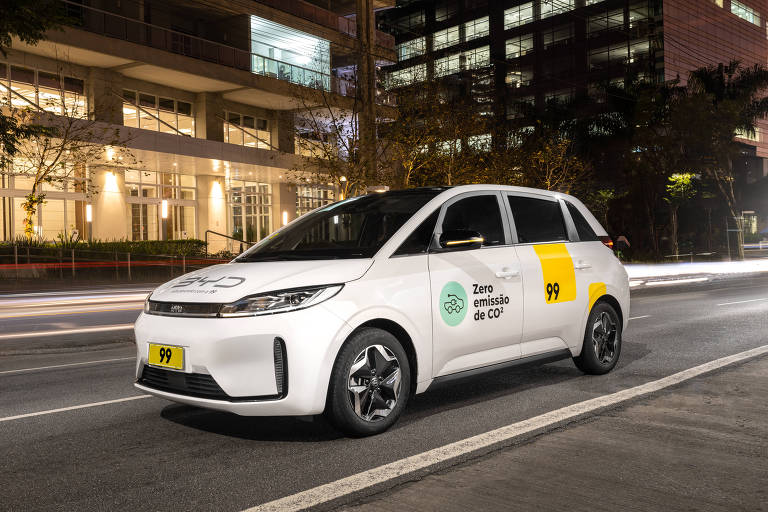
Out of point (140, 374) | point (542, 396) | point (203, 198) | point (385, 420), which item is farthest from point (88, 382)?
point (203, 198)

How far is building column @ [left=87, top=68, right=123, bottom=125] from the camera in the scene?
102 ft

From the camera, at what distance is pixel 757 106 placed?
45000mm

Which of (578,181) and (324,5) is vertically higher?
(324,5)

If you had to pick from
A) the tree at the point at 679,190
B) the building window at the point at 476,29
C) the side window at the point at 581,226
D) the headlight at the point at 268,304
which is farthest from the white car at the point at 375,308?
the building window at the point at 476,29

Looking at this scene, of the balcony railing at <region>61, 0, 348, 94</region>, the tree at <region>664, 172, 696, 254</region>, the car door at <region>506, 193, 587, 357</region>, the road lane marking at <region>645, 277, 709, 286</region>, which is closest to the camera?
the car door at <region>506, 193, 587, 357</region>

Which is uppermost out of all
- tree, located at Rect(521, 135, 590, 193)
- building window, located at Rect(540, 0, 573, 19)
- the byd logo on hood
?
building window, located at Rect(540, 0, 573, 19)

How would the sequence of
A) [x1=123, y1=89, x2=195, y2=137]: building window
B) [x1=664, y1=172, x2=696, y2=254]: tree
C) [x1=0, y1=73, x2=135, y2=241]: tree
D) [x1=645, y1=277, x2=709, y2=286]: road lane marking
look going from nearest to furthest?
[x1=645, y1=277, x2=709, y2=286]: road lane marking, [x1=0, y1=73, x2=135, y2=241]: tree, [x1=123, y1=89, x2=195, y2=137]: building window, [x1=664, y1=172, x2=696, y2=254]: tree

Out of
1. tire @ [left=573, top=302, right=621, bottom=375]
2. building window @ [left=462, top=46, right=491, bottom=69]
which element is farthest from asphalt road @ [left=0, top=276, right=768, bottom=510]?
building window @ [left=462, top=46, right=491, bottom=69]

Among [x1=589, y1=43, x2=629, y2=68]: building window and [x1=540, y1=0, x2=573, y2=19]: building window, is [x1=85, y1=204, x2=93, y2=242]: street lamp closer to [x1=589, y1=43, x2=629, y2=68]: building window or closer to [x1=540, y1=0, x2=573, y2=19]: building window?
[x1=589, y1=43, x2=629, y2=68]: building window

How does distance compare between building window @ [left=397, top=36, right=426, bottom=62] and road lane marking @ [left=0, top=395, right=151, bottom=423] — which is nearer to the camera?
road lane marking @ [left=0, top=395, right=151, bottom=423]

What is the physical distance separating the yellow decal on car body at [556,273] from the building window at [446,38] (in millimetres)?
74172

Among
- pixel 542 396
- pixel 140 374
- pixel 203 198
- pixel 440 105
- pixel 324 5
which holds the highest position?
pixel 324 5

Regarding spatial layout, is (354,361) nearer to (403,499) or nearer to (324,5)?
(403,499)

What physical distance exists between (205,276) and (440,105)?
25266 millimetres
